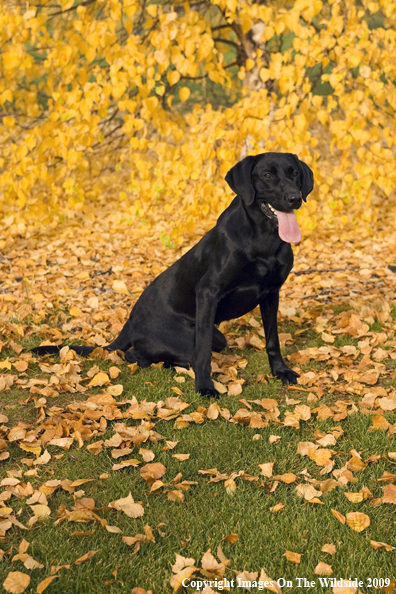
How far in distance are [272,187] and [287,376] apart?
1.22 meters

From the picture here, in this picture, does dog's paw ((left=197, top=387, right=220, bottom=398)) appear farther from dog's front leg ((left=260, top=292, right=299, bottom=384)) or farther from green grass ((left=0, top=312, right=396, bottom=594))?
dog's front leg ((left=260, top=292, right=299, bottom=384))

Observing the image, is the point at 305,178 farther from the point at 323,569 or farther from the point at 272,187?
the point at 323,569

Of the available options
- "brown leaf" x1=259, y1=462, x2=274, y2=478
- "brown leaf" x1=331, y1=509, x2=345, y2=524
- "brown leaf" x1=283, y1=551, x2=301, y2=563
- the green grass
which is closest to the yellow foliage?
the green grass

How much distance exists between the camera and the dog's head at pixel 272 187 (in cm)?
335

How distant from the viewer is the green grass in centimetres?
212

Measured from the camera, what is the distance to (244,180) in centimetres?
341

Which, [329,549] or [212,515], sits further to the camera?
[212,515]

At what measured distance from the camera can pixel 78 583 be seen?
2055 mm

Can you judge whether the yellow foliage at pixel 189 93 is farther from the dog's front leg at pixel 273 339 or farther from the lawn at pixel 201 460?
the dog's front leg at pixel 273 339

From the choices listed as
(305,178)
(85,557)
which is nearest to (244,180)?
(305,178)

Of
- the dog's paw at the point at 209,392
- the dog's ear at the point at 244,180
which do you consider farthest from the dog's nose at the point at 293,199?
the dog's paw at the point at 209,392

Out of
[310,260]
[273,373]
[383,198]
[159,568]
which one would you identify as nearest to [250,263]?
[273,373]

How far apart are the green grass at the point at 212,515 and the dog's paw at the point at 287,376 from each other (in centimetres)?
35

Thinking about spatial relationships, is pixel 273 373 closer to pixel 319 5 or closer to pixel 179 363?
pixel 179 363
